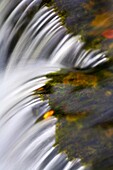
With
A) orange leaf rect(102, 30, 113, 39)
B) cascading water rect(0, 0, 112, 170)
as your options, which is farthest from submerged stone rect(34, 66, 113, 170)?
orange leaf rect(102, 30, 113, 39)

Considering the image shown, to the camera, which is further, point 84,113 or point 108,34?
point 108,34

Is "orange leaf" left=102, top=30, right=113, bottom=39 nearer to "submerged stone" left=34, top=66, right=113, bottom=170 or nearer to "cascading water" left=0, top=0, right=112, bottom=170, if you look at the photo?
"cascading water" left=0, top=0, right=112, bottom=170

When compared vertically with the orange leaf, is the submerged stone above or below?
below

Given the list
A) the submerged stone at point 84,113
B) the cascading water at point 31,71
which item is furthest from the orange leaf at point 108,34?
the submerged stone at point 84,113

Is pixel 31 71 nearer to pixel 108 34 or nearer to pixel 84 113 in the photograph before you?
pixel 108 34

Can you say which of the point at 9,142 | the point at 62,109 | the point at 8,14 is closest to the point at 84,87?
the point at 62,109

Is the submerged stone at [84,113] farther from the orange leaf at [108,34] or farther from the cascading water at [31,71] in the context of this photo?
the orange leaf at [108,34]

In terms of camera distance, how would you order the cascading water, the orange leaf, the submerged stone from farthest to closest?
the orange leaf
the cascading water
the submerged stone

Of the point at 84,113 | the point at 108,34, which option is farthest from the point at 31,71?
the point at 84,113
